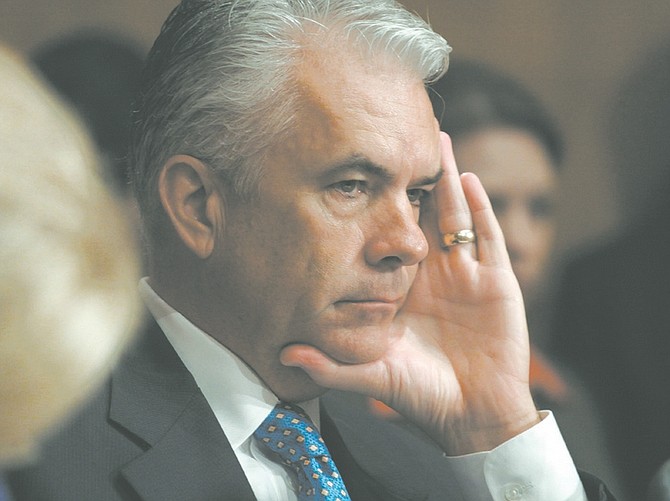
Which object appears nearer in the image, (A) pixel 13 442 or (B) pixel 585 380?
(A) pixel 13 442

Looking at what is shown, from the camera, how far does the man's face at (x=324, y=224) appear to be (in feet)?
5.36

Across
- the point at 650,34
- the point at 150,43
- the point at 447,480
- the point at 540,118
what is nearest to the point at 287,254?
the point at 150,43

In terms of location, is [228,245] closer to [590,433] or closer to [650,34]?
→ [590,433]

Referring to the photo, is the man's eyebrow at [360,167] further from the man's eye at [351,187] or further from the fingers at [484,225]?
the fingers at [484,225]

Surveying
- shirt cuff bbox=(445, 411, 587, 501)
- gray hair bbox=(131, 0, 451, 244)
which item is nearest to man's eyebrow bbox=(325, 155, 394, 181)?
gray hair bbox=(131, 0, 451, 244)

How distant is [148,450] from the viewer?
5.06ft

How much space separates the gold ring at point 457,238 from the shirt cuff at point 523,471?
0.37m

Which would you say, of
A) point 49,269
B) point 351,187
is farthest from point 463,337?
point 49,269

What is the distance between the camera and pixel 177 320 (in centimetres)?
167

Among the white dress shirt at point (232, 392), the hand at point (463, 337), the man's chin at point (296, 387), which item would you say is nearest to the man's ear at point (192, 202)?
the white dress shirt at point (232, 392)

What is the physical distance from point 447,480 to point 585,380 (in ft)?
1.23

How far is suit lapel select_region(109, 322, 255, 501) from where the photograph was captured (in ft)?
5.05

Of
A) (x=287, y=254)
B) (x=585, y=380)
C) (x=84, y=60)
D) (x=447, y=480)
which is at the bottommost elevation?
(x=447, y=480)

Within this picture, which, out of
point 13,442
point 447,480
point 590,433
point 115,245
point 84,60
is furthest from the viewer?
point 590,433
